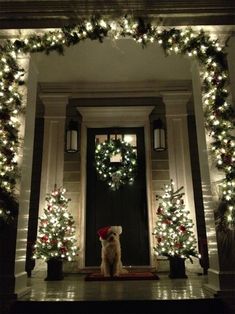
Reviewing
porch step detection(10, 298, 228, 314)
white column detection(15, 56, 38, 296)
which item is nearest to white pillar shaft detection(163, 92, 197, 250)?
porch step detection(10, 298, 228, 314)

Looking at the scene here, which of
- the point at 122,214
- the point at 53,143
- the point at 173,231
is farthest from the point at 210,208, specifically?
the point at 53,143

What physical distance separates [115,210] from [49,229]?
4.81 ft

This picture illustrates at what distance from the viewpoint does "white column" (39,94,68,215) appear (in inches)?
232

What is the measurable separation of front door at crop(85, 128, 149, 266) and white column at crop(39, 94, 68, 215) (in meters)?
0.60

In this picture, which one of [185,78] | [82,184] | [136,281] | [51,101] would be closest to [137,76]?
[185,78]

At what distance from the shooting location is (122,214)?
234 inches

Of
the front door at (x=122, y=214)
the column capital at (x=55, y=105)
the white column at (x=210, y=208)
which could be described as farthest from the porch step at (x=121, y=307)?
the column capital at (x=55, y=105)

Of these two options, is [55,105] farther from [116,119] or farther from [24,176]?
[24,176]

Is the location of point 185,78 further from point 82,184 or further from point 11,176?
point 11,176

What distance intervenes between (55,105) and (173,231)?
11.2ft

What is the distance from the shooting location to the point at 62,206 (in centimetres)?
523

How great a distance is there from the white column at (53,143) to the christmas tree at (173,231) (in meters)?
2.07

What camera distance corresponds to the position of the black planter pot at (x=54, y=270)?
4.78 m

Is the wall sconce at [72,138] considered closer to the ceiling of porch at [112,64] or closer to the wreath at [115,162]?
the wreath at [115,162]
